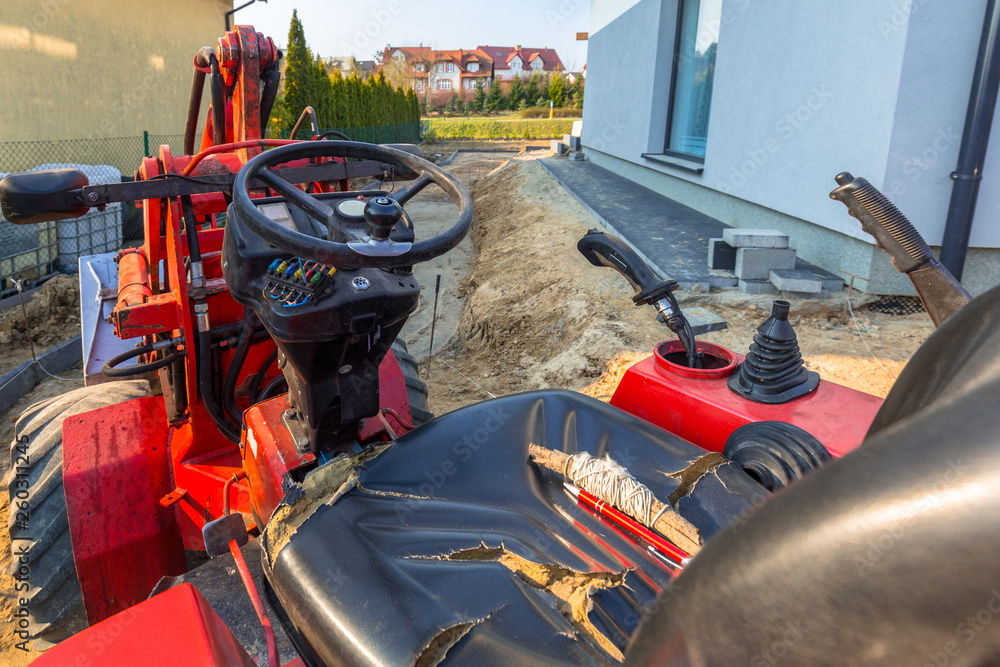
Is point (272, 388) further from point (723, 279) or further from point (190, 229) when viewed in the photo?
point (723, 279)

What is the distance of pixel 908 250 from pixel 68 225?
819 cm

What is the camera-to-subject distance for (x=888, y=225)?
1.41m

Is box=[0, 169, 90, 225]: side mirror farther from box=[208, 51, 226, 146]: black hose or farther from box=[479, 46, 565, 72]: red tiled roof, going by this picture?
box=[479, 46, 565, 72]: red tiled roof

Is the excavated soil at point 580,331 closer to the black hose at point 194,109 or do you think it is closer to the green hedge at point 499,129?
the black hose at point 194,109

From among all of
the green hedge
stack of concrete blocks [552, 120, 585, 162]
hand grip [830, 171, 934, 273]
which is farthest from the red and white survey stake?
the green hedge

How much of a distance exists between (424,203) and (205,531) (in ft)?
40.1

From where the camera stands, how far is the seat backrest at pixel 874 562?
0.39 m

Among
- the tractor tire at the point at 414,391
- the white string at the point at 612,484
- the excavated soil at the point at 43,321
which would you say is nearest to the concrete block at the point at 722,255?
the tractor tire at the point at 414,391

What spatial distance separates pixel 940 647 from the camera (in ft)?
1.33

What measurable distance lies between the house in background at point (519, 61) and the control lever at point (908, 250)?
58.5 meters

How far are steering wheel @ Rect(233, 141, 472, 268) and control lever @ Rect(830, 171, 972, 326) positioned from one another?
897 mm

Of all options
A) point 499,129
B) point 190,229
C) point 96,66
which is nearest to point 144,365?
point 190,229

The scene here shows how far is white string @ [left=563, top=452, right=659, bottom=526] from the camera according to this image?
1.38 meters

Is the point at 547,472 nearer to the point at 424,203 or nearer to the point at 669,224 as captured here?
the point at 669,224
